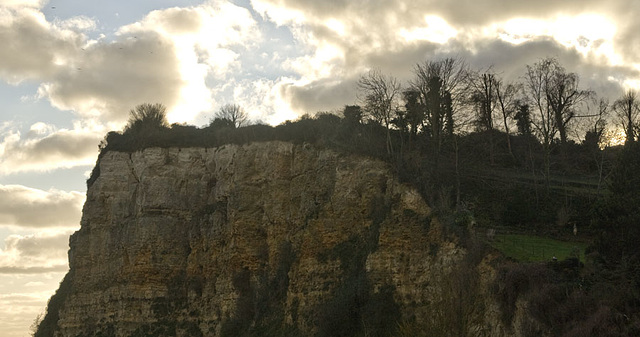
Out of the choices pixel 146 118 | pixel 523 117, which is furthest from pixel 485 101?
pixel 146 118

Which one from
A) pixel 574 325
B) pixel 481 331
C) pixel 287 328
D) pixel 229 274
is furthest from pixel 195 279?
pixel 574 325

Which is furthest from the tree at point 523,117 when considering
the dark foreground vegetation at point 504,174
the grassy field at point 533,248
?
the grassy field at point 533,248

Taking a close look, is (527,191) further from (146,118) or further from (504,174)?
(146,118)

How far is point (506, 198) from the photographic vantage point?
40.8 meters

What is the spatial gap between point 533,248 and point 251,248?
19.2 metres

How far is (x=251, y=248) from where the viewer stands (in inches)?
1789

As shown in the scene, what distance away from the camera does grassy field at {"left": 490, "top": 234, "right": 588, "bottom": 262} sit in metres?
30.5

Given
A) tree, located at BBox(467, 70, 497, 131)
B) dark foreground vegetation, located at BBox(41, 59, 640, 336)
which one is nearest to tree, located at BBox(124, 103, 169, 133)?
dark foreground vegetation, located at BBox(41, 59, 640, 336)

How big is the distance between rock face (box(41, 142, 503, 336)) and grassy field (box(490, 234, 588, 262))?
8.17 ft

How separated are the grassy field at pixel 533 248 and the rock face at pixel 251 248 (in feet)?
8.17

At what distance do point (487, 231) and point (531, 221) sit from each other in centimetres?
546

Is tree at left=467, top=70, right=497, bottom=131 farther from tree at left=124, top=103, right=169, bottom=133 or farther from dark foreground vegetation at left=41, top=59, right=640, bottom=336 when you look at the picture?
tree at left=124, top=103, right=169, bottom=133

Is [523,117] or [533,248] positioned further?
[523,117]

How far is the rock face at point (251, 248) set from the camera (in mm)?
34875
